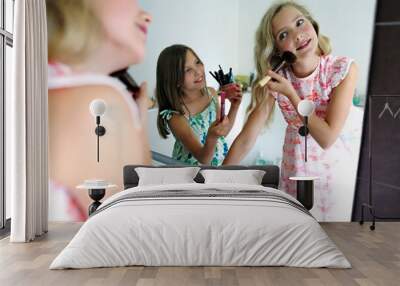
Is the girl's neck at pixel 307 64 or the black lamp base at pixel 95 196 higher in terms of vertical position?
the girl's neck at pixel 307 64

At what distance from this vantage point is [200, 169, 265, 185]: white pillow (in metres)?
6.86

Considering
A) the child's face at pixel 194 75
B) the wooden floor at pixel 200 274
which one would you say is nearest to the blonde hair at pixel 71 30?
the child's face at pixel 194 75

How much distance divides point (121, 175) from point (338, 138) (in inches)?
111

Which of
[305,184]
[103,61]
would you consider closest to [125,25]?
[103,61]

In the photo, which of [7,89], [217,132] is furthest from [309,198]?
[7,89]

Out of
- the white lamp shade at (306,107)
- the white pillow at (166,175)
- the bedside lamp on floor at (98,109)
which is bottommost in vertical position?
the white pillow at (166,175)

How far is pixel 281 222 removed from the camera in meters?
4.72

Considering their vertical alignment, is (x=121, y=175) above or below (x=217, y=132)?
below

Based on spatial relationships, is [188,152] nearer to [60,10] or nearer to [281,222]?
[60,10]

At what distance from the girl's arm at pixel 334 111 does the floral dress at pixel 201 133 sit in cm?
101

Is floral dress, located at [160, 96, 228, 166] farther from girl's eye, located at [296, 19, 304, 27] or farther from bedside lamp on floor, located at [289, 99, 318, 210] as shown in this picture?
girl's eye, located at [296, 19, 304, 27]

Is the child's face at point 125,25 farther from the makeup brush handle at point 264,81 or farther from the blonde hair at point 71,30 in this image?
the makeup brush handle at point 264,81

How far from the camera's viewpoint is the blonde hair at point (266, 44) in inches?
294

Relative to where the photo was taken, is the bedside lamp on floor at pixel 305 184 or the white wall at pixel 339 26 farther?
the white wall at pixel 339 26
